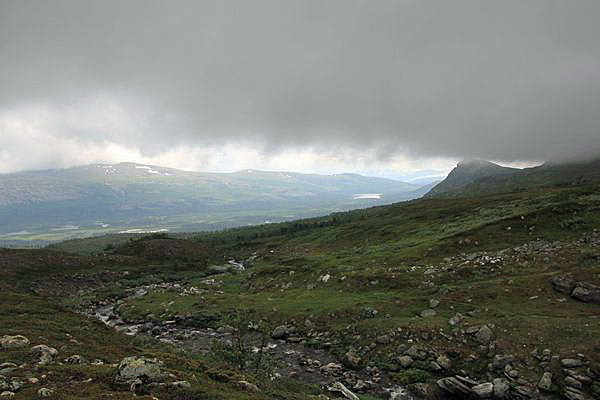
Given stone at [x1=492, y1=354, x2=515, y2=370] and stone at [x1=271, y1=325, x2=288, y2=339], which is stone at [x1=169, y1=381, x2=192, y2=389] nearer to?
stone at [x1=492, y1=354, x2=515, y2=370]

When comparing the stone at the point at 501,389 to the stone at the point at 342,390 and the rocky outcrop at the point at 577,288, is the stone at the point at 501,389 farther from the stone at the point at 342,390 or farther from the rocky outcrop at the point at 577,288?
the rocky outcrop at the point at 577,288

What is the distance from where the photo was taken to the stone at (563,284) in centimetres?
3559

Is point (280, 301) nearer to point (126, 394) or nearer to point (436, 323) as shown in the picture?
point (436, 323)

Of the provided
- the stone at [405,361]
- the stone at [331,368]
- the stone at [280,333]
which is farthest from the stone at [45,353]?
the stone at [405,361]

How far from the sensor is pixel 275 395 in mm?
20297

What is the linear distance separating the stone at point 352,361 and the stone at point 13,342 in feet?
87.5

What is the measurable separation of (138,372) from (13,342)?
1394 centimetres

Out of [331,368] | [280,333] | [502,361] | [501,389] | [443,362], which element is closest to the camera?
[501,389]

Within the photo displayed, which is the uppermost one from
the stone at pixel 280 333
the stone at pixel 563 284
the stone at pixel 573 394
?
the stone at pixel 563 284

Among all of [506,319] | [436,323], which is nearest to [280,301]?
[436,323]

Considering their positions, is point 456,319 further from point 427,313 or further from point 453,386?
point 453,386

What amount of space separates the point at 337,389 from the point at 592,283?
29.5 meters

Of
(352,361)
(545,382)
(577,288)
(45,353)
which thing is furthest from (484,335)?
(45,353)

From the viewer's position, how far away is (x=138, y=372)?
60.2ft
